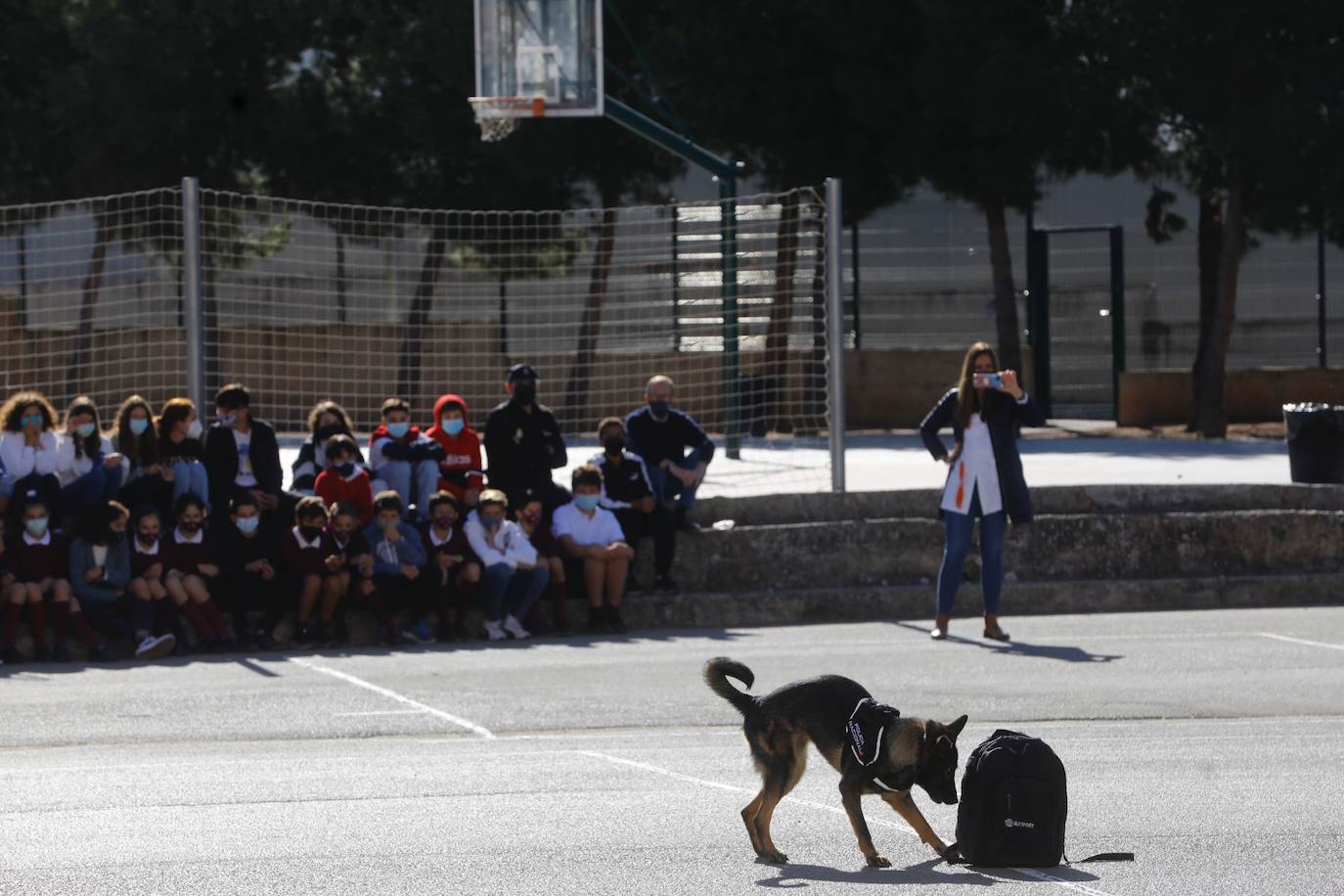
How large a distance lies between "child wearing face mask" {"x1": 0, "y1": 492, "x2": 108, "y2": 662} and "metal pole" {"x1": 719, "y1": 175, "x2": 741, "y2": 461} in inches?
244

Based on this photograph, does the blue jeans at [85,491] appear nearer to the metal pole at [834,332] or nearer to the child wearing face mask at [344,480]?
the child wearing face mask at [344,480]

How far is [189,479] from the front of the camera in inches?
557

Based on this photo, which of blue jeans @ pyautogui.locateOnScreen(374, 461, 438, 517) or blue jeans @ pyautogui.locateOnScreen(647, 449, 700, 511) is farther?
blue jeans @ pyautogui.locateOnScreen(647, 449, 700, 511)

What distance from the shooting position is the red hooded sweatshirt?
15.1 m

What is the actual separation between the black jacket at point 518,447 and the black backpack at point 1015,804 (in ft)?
27.5

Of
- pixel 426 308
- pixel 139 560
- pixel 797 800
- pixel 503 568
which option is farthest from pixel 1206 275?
pixel 797 800

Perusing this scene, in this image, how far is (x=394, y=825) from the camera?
25.8 feet

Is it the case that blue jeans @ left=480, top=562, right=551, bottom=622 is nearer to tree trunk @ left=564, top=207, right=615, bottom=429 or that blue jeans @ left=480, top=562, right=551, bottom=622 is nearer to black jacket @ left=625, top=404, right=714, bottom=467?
black jacket @ left=625, top=404, right=714, bottom=467

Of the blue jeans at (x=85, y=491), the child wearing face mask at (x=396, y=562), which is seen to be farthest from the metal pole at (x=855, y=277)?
the blue jeans at (x=85, y=491)

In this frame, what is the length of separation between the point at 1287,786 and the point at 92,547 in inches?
315

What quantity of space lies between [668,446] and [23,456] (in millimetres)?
4693

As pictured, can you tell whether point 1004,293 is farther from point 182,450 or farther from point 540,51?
point 182,450

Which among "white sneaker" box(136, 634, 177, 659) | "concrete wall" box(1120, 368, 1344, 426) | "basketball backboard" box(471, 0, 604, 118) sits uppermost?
"basketball backboard" box(471, 0, 604, 118)

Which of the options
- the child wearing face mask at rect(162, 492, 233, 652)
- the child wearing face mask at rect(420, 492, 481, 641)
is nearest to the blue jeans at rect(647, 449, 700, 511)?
the child wearing face mask at rect(420, 492, 481, 641)
